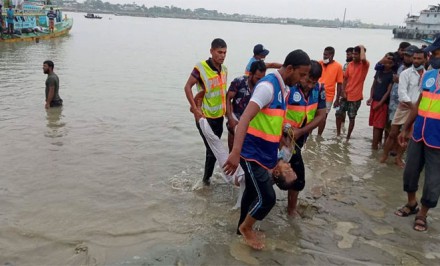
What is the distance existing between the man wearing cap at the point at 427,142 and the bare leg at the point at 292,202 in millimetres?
1243

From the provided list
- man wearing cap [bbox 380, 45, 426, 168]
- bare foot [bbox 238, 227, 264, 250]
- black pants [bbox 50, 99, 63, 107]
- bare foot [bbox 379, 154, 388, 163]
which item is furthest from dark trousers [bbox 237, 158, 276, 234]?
black pants [bbox 50, 99, 63, 107]

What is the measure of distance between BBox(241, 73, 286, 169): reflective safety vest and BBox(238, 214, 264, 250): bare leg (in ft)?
2.03

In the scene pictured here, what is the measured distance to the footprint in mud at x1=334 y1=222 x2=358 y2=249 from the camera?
13.1ft

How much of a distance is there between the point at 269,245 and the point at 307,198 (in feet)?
4.57

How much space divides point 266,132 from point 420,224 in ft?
7.22

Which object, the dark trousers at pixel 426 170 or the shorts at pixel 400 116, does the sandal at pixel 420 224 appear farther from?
the shorts at pixel 400 116

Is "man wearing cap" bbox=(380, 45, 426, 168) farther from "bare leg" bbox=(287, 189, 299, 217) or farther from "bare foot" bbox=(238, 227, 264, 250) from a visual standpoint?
"bare foot" bbox=(238, 227, 264, 250)

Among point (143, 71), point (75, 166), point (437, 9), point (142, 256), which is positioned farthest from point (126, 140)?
point (437, 9)

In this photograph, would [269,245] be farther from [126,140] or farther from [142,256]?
[126,140]

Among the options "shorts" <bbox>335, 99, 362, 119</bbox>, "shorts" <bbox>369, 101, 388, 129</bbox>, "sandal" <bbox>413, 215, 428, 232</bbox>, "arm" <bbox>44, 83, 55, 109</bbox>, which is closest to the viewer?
"sandal" <bbox>413, 215, 428, 232</bbox>

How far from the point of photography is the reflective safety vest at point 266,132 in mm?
3361

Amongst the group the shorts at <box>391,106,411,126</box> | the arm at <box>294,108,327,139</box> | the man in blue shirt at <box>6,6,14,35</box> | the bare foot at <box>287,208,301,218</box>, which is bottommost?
the bare foot at <box>287,208,301,218</box>

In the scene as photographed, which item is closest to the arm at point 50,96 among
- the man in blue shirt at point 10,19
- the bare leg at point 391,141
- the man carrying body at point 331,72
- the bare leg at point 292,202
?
the man carrying body at point 331,72

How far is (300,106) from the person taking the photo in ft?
13.3
